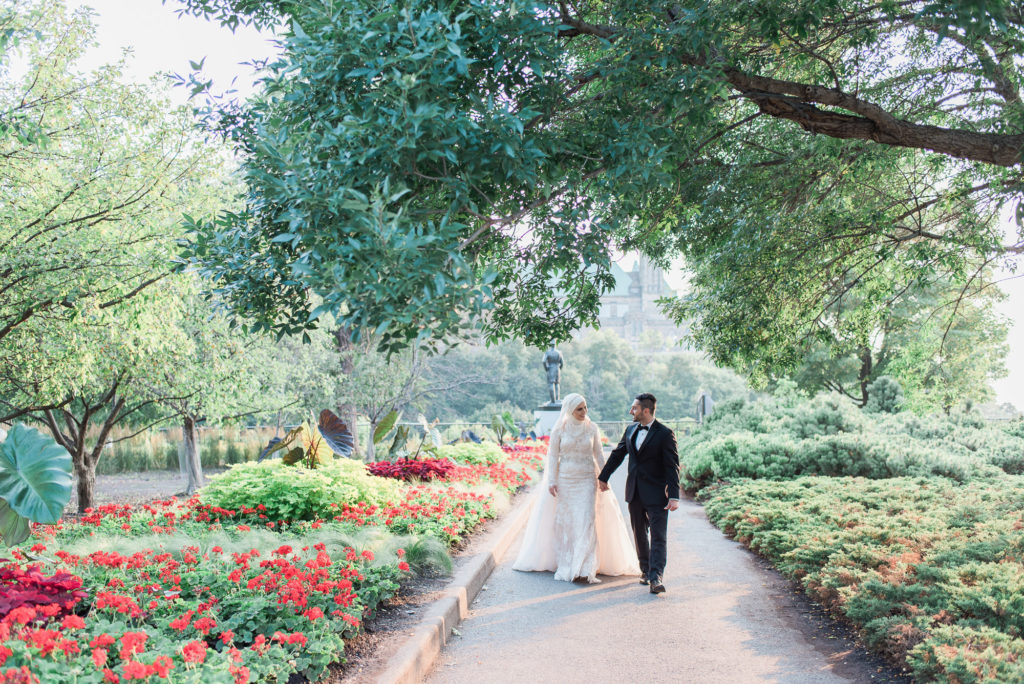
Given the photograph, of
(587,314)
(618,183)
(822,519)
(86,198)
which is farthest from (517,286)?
(86,198)

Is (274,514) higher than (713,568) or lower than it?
higher

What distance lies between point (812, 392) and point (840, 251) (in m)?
22.9

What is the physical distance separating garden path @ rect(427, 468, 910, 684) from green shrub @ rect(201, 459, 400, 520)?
216 centimetres

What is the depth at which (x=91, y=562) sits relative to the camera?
5.74 metres

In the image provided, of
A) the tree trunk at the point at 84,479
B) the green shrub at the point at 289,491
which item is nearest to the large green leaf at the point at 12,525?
the green shrub at the point at 289,491

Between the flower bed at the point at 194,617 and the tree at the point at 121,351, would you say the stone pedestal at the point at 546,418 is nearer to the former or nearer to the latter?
the tree at the point at 121,351

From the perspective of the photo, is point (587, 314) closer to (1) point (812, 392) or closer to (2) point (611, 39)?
(2) point (611, 39)

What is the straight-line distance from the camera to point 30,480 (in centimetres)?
476

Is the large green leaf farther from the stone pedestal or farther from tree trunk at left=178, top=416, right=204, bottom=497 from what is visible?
the stone pedestal

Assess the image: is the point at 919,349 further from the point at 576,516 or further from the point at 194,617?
the point at 194,617

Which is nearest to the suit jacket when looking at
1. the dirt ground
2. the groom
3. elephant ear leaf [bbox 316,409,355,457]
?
the groom

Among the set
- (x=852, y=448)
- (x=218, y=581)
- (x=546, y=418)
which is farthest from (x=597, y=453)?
(x=546, y=418)

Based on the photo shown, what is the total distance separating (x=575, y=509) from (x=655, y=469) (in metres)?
1.03

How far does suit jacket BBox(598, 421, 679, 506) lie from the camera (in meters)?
7.56
